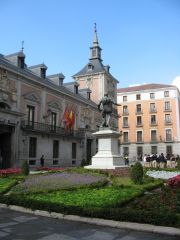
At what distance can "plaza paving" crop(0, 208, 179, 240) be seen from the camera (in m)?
6.04

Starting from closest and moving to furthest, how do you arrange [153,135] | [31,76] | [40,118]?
[31,76]
[40,118]
[153,135]

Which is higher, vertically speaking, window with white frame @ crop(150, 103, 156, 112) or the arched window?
window with white frame @ crop(150, 103, 156, 112)

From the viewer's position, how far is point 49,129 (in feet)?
116

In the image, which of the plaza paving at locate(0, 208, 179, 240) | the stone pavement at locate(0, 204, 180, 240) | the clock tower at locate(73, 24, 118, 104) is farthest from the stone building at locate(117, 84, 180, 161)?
the plaza paving at locate(0, 208, 179, 240)

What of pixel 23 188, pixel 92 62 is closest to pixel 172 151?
pixel 92 62

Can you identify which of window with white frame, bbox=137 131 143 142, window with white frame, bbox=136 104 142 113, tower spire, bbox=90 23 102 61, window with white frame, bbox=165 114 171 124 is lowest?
window with white frame, bbox=137 131 143 142

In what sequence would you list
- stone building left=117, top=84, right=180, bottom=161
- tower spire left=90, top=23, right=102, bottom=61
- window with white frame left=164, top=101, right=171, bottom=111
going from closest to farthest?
tower spire left=90, top=23, right=102, bottom=61 → stone building left=117, top=84, right=180, bottom=161 → window with white frame left=164, top=101, right=171, bottom=111

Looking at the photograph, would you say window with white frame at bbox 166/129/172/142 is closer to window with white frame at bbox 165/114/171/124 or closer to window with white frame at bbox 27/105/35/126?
window with white frame at bbox 165/114/171/124

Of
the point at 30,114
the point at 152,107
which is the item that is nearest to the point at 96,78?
the point at 152,107

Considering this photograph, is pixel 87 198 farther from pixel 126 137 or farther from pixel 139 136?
pixel 126 137

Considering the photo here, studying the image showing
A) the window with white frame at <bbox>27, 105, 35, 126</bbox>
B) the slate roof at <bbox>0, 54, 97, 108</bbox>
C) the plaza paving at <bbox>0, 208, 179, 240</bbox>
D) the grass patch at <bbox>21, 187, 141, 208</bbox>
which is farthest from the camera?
the window with white frame at <bbox>27, 105, 35, 126</bbox>

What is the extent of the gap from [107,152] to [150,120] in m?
47.4

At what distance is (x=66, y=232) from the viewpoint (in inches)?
255

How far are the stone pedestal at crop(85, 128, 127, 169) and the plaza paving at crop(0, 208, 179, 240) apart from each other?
506 inches
